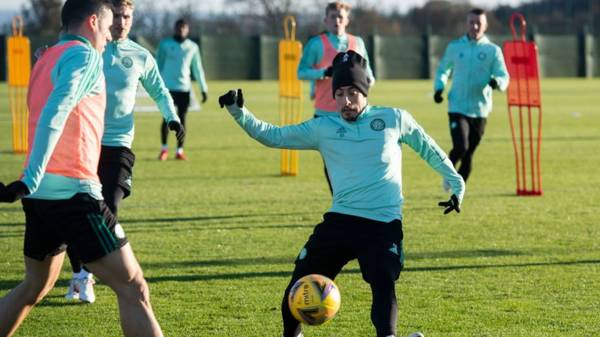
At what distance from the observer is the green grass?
745 centimetres

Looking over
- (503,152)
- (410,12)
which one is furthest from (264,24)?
(503,152)

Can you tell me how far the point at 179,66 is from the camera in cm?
1855

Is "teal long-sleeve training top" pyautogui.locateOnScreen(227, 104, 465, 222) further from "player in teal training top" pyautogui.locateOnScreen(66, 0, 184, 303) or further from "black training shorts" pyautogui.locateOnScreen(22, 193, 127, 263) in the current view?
"player in teal training top" pyautogui.locateOnScreen(66, 0, 184, 303)

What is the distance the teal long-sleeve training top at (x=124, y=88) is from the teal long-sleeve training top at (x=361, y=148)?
5.09ft

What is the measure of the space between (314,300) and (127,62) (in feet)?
8.99

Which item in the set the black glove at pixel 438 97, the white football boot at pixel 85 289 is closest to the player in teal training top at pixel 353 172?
the white football boot at pixel 85 289

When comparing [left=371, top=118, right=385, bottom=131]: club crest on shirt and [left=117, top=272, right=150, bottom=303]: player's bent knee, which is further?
[left=371, top=118, right=385, bottom=131]: club crest on shirt

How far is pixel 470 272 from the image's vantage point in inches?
359

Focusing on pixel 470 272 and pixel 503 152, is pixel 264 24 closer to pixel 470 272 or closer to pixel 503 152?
pixel 503 152

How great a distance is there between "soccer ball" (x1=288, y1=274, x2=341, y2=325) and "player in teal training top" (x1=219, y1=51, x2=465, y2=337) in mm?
165

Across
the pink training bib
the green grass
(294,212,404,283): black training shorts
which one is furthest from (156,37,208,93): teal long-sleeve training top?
the pink training bib

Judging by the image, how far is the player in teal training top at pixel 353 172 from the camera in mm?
6305

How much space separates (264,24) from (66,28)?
69.8 metres

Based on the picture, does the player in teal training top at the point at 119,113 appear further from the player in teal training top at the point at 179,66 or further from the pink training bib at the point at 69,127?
the player in teal training top at the point at 179,66
